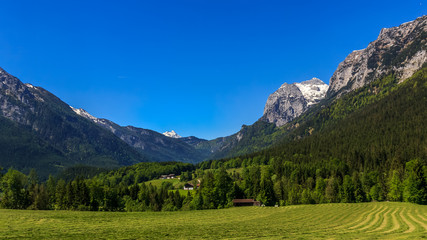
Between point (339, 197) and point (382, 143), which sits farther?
point (382, 143)

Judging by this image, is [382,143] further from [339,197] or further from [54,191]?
[54,191]

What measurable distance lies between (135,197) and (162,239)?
108m

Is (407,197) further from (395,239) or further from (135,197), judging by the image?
(135,197)

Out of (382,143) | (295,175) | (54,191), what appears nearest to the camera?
(54,191)

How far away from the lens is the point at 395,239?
29547mm

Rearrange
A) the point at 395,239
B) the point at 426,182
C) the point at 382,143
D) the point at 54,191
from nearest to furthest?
1. the point at 395,239
2. the point at 426,182
3. the point at 54,191
4. the point at 382,143

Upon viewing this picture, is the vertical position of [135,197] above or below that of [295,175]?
below

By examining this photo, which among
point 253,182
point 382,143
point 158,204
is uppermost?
point 382,143

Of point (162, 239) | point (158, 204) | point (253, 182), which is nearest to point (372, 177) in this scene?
point (253, 182)

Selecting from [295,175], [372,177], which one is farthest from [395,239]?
[295,175]

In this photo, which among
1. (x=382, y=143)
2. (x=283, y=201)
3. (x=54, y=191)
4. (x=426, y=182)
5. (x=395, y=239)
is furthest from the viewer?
(x=382, y=143)

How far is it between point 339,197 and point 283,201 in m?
24.1

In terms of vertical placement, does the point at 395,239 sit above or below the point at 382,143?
below

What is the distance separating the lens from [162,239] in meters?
33.3
